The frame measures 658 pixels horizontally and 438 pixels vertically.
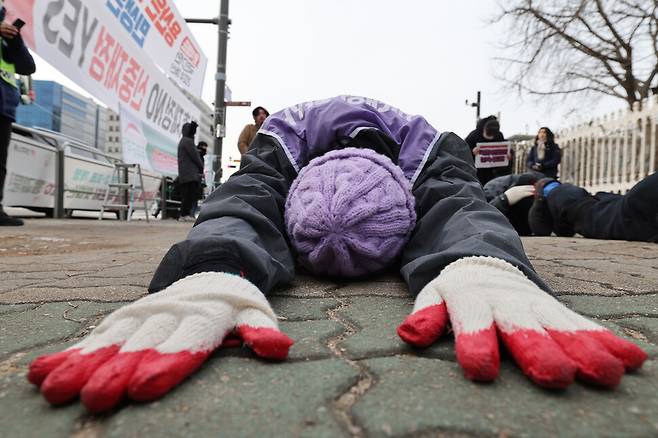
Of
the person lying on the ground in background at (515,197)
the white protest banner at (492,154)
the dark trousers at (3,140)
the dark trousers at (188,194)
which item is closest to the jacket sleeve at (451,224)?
the person lying on the ground in background at (515,197)

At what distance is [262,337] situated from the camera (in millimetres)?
698

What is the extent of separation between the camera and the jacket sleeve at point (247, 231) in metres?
0.98

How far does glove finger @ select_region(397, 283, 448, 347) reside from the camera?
0.75m

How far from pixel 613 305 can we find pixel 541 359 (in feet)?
2.22

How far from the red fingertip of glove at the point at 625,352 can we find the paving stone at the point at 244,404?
13.8 inches

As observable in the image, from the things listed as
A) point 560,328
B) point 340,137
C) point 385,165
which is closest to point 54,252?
point 340,137

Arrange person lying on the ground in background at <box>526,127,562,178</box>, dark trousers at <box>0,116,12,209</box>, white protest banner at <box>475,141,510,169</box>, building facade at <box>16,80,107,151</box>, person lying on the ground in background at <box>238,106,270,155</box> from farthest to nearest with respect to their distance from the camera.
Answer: building facade at <box>16,80,107,151</box> < person lying on the ground in background at <box>526,127,562,178</box> < person lying on the ground in background at <box>238,106,270,155</box> < white protest banner at <box>475,141,510,169</box> < dark trousers at <box>0,116,12,209</box>

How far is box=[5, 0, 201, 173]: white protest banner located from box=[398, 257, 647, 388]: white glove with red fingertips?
4.11 meters

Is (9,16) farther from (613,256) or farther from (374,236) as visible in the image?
(613,256)

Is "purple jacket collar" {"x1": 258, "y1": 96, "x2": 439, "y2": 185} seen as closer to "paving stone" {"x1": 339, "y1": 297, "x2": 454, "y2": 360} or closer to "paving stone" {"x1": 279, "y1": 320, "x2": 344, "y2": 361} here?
"paving stone" {"x1": 339, "y1": 297, "x2": 454, "y2": 360}

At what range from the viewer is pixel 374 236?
4.10 ft

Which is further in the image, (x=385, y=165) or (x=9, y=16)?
(x=9, y=16)

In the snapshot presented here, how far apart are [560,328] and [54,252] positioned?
106 inches

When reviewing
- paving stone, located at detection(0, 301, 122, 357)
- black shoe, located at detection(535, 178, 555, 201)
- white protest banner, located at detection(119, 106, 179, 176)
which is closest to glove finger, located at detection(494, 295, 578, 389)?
paving stone, located at detection(0, 301, 122, 357)
